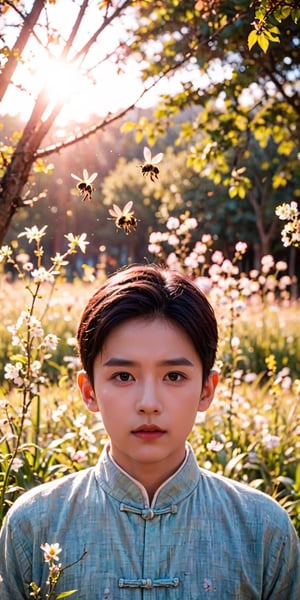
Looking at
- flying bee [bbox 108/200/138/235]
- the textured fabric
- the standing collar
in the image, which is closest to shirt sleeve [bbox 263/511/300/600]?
the textured fabric

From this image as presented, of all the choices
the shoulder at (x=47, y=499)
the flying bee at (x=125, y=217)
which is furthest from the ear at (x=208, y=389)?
the flying bee at (x=125, y=217)

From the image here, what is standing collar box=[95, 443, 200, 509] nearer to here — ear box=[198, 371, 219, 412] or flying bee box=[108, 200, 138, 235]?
ear box=[198, 371, 219, 412]

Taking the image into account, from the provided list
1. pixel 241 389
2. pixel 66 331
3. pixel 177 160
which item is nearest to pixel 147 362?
pixel 241 389

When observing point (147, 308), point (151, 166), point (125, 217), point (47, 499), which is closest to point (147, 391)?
point (147, 308)

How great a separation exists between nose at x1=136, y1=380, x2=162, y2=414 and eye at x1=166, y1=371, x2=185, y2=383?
7cm

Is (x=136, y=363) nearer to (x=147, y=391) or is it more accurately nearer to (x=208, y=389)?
(x=147, y=391)

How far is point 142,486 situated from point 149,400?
0.29m

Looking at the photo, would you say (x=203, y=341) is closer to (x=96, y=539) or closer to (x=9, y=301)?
(x=96, y=539)

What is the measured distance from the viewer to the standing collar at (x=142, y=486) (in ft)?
6.86

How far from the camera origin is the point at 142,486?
2090mm

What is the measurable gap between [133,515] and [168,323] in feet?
1.66

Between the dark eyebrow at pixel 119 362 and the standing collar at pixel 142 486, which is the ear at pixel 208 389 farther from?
the dark eyebrow at pixel 119 362

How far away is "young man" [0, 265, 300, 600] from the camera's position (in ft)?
6.58

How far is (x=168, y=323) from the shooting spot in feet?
6.82
